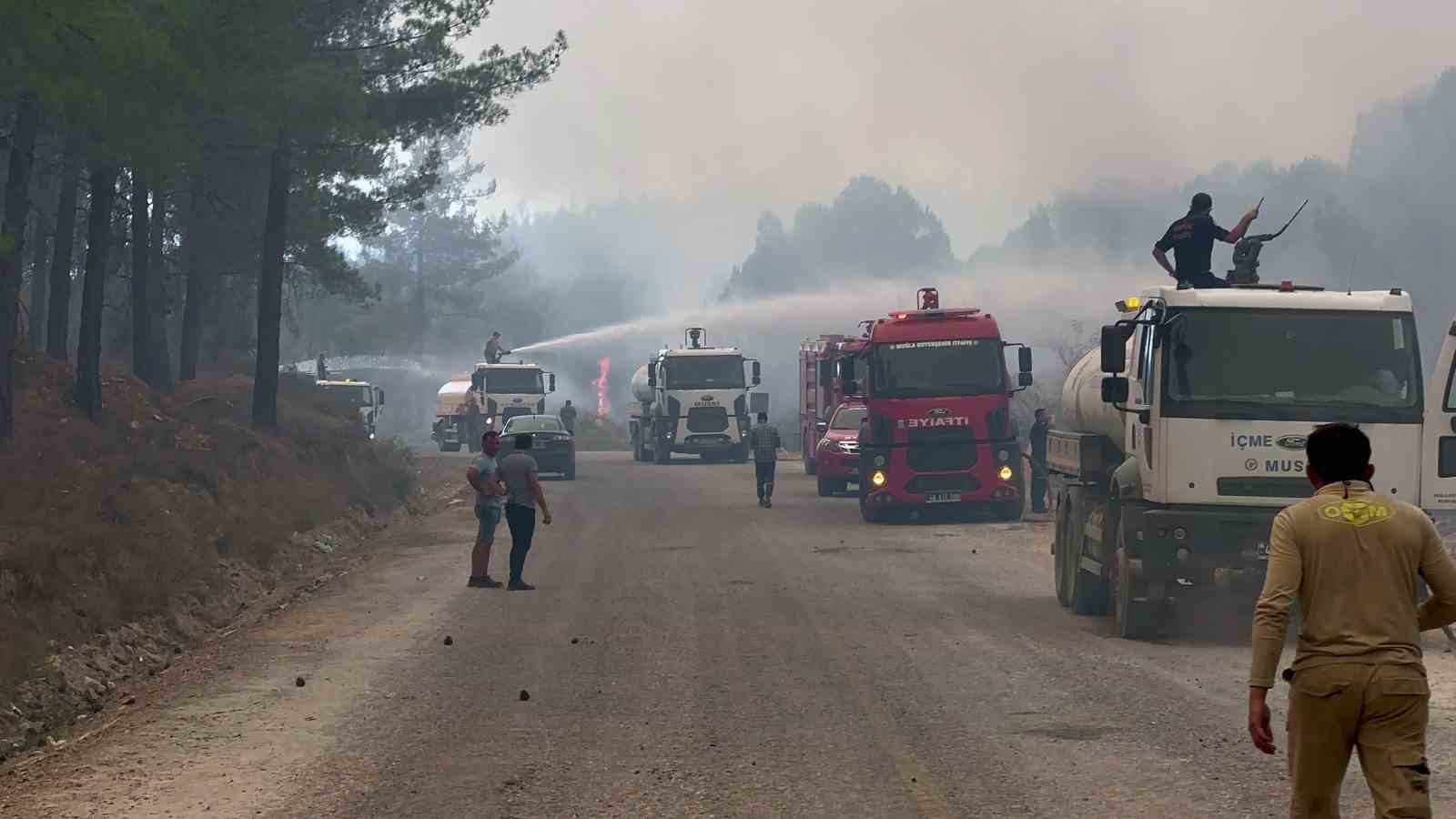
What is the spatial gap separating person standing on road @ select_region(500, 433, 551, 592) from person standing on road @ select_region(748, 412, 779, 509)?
1272 cm

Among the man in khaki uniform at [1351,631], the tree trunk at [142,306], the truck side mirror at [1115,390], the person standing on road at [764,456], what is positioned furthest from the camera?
the tree trunk at [142,306]

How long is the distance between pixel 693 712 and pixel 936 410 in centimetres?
1725

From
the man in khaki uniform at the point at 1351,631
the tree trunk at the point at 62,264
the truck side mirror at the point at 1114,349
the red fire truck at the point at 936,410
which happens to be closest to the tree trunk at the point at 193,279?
the tree trunk at the point at 62,264

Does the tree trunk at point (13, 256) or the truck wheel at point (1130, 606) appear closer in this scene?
the truck wheel at point (1130, 606)

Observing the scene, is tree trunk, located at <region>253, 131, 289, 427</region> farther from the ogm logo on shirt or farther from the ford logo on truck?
the ogm logo on shirt

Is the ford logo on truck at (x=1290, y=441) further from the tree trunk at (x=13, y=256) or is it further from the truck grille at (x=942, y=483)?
the tree trunk at (x=13, y=256)

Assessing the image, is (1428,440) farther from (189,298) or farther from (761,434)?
(189,298)

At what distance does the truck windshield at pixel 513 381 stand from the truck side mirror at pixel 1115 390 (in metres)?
41.7

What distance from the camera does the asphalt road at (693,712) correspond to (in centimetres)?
880

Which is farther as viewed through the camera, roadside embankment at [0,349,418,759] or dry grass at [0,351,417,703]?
dry grass at [0,351,417,703]

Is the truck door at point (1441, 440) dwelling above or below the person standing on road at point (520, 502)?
above

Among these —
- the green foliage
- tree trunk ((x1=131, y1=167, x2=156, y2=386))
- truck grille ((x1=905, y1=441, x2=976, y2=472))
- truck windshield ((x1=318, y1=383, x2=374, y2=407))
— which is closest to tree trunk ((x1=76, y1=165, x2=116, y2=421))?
tree trunk ((x1=131, y1=167, x2=156, y2=386))

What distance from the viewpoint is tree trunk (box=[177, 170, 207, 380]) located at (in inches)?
1506

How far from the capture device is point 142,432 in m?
27.9
